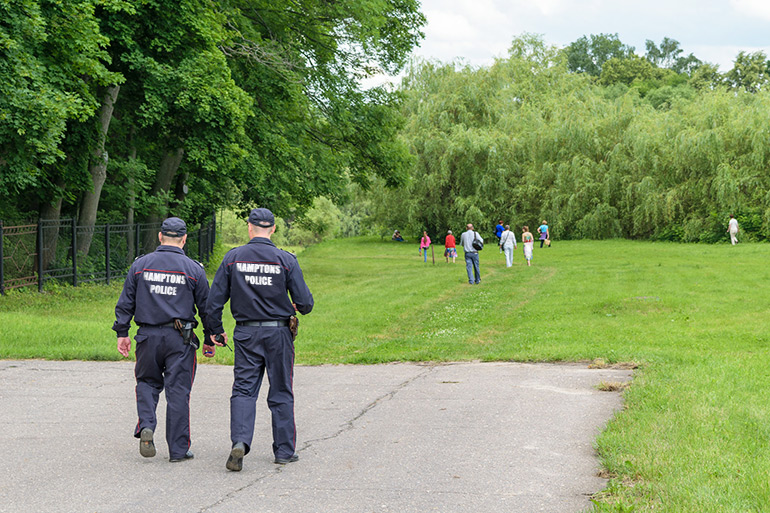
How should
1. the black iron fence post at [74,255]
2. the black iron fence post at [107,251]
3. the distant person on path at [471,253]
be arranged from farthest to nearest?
the distant person on path at [471,253]
the black iron fence post at [107,251]
the black iron fence post at [74,255]

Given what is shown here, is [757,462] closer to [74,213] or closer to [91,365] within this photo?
[91,365]

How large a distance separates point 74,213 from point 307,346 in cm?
1460

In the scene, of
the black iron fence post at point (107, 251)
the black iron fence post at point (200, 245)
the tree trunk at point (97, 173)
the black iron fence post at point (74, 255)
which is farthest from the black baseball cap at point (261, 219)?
the black iron fence post at point (200, 245)

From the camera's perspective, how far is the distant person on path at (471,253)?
23578mm

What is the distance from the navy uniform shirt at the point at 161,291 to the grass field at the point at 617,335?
322 cm

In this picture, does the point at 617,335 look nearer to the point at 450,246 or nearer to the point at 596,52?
the point at 450,246

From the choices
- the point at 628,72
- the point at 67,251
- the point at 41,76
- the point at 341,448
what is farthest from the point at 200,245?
the point at 628,72

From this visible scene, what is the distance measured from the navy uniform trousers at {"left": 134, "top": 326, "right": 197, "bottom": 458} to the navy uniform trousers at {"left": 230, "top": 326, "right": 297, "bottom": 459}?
45 centimetres

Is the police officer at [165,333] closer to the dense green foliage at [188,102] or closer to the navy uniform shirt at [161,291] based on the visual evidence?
the navy uniform shirt at [161,291]

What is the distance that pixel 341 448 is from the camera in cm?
630

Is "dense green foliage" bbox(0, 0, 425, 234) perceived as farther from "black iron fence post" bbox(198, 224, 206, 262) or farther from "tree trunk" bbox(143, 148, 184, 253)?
"black iron fence post" bbox(198, 224, 206, 262)

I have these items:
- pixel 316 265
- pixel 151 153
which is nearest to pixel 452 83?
pixel 316 265

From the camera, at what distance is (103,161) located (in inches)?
852

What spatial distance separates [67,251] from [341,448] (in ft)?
57.3
